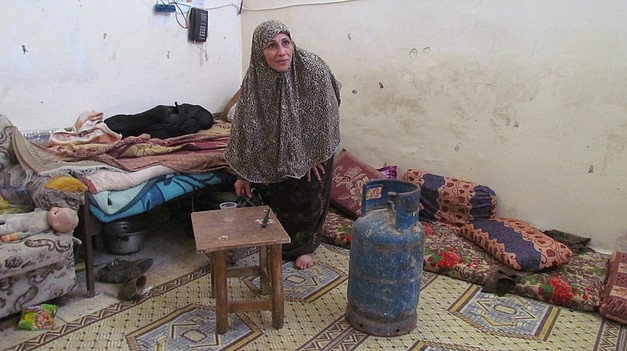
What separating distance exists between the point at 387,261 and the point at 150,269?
1318 mm

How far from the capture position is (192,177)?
2457mm

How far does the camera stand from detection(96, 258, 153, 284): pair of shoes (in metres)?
2.24

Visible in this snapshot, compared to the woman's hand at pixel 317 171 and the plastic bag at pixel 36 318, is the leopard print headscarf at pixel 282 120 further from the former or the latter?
the plastic bag at pixel 36 318

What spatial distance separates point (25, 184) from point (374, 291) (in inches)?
62.4

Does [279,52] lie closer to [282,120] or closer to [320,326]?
[282,120]

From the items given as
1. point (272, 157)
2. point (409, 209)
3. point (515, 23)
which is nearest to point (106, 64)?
point (272, 157)

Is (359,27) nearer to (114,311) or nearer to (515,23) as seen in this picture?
(515,23)

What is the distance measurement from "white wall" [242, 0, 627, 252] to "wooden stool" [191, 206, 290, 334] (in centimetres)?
148

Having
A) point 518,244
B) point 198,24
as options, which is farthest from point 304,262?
point 198,24

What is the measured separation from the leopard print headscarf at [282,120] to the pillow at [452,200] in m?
0.94

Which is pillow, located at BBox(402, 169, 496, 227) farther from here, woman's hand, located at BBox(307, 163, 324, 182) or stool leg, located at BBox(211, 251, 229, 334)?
stool leg, located at BBox(211, 251, 229, 334)

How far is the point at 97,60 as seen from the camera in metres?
2.77

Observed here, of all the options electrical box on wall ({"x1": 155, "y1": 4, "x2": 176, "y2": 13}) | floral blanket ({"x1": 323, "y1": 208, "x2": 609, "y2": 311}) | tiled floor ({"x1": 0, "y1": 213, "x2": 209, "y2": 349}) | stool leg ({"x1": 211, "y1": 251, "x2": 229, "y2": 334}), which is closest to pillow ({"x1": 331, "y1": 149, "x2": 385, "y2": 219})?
floral blanket ({"x1": 323, "y1": 208, "x2": 609, "y2": 311})

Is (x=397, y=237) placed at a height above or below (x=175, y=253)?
above
